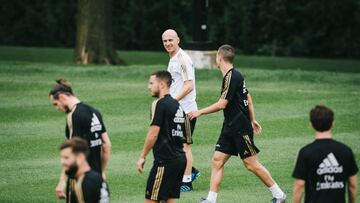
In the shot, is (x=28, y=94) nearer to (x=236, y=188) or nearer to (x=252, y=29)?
(x=236, y=188)

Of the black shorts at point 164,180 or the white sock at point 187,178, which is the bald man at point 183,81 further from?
the black shorts at point 164,180

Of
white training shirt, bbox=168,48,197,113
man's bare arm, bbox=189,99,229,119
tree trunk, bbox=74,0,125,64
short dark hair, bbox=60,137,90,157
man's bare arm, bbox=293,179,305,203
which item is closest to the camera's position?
short dark hair, bbox=60,137,90,157

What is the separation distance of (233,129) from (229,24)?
29346mm

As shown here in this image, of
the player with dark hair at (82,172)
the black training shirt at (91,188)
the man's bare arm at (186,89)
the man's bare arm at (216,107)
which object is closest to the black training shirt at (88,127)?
the player with dark hair at (82,172)

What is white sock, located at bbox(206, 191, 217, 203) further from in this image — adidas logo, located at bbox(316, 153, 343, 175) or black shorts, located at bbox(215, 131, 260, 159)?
adidas logo, located at bbox(316, 153, 343, 175)

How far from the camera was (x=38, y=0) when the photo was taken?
4612 centimetres

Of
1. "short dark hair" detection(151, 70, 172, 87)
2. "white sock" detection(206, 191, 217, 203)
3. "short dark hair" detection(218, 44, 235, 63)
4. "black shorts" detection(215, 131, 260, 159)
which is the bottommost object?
"white sock" detection(206, 191, 217, 203)

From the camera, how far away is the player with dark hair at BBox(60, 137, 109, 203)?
29.9ft

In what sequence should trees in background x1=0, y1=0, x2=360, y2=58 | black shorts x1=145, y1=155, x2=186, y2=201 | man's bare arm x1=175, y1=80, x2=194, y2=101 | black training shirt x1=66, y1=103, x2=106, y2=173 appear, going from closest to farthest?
black training shirt x1=66, y1=103, x2=106, y2=173
black shorts x1=145, y1=155, x2=186, y2=201
man's bare arm x1=175, y1=80, x2=194, y2=101
trees in background x1=0, y1=0, x2=360, y2=58

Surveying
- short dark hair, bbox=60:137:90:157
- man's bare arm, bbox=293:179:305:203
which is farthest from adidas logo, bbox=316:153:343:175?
short dark hair, bbox=60:137:90:157

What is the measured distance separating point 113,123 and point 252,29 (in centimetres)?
2320

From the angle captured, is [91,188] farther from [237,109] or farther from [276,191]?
[276,191]

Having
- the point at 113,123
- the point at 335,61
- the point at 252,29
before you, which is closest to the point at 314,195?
the point at 113,123

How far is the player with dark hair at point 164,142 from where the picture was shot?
11852mm
